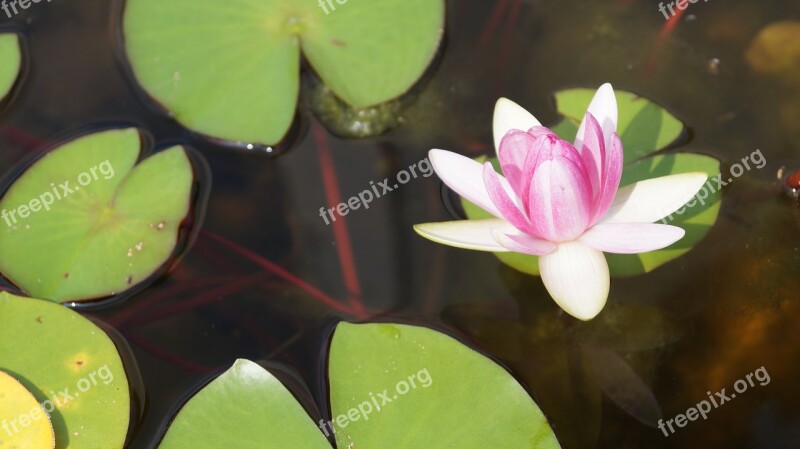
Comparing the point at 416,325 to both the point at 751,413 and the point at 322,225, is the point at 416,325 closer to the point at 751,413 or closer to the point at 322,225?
the point at 322,225

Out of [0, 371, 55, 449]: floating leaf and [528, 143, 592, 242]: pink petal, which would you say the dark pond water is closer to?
[0, 371, 55, 449]: floating leaf

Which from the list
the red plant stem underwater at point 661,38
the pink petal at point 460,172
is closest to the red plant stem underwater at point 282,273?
the pink petal at point 460,172

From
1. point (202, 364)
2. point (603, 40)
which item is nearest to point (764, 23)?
point (603, 40)

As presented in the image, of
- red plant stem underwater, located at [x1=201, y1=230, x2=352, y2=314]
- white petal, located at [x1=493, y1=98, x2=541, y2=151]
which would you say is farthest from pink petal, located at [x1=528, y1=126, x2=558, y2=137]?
red plant stem underwater, located at [x1=201, y1=230, x2=352, y2=314]

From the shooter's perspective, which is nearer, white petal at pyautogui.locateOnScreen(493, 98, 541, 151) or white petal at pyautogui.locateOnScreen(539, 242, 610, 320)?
white petal at pyautogui.locateOnScreen(539, 242, 610, 320)

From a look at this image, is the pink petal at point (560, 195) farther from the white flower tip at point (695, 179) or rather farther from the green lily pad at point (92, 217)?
the green lily pad at point (92, 217)

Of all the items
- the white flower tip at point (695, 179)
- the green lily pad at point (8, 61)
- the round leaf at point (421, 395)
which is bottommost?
the round leaf at point (421, 395)
